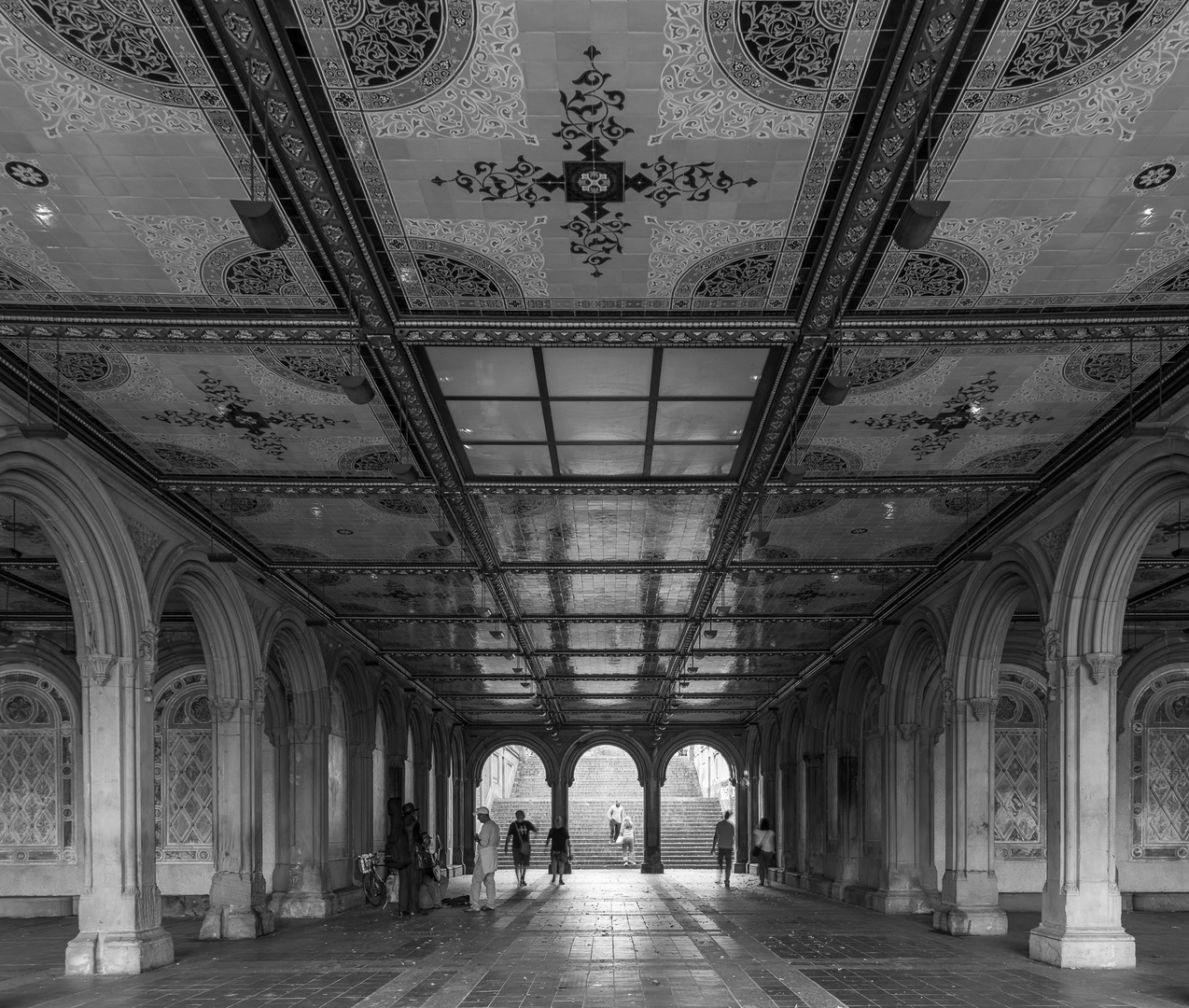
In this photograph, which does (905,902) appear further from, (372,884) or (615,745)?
(615,745)

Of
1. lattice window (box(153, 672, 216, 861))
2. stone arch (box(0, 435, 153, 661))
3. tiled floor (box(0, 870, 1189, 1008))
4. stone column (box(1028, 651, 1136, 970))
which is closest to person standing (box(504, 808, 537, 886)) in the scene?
lattice window (box(153, 672, 216, 861))

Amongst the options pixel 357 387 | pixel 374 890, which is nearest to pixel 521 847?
pixel 374 890

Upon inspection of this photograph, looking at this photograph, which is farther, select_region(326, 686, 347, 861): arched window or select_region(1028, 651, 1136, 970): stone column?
select_region(326, 686, 347, 861): arched window

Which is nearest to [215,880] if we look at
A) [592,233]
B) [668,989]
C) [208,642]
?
[208,642]

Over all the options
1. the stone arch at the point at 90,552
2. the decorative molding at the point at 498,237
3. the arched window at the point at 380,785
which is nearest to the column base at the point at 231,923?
the stone arch at the point at 90,552

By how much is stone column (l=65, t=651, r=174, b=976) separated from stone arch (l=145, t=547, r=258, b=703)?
2652 millimetres

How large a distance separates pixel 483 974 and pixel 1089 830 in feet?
18.6

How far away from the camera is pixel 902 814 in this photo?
749 inches

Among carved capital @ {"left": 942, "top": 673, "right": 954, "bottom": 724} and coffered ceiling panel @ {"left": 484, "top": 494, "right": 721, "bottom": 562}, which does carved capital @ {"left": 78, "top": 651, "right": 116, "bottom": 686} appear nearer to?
coffered ceiling panel @ {"left": 484, "top": 494, "right": 721, "bottom": 562}

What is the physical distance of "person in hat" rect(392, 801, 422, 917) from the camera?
18.5m

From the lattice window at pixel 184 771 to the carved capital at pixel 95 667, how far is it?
27.2ft

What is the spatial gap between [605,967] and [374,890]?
10109 mm

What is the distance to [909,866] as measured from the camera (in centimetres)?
1900

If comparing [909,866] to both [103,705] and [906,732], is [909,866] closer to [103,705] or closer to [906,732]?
[906,732]
